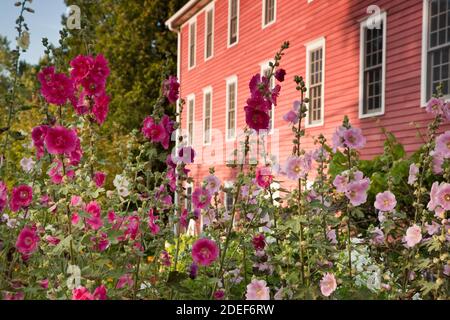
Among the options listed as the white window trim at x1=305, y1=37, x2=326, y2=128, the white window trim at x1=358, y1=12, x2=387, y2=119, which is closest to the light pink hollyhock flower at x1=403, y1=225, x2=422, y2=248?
the white window trim at x1=358, y1=12, x2=387, y2=119

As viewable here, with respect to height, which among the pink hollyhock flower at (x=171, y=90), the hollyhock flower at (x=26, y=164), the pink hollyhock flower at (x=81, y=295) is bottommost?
the pink hollyhock flower at (x=81, y=295)

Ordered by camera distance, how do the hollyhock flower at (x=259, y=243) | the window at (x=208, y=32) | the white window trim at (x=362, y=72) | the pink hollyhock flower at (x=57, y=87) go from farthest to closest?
1. the window at (x=208, y=32)
2. the white window trim at (x=362, y=72)
3. the hollyhock flower at (x=259, y=243)
4. the pink hollyhock flower at (x=57, y=87)

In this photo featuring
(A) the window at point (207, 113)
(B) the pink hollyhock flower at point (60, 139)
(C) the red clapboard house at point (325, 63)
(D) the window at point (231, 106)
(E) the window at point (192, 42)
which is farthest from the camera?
(E) the window at point (192, 42)

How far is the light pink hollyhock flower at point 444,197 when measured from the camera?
9.65ft

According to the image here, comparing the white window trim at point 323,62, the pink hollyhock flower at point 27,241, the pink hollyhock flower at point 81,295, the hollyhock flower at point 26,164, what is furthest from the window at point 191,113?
the pink hollyhock flower at point 81,295

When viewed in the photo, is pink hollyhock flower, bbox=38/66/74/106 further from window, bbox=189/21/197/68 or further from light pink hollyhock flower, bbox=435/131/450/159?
window, bbox=189/21/197/68

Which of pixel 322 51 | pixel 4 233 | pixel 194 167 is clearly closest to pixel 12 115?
pixel 4 233

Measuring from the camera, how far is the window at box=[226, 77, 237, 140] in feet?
63.8

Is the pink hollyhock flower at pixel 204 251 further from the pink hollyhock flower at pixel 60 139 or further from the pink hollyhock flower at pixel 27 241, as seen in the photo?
the pink hollyhock flower at pixel 27 241

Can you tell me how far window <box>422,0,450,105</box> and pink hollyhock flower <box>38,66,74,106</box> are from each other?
8618mm

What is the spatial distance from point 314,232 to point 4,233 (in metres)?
1.71

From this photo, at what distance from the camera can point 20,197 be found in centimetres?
333

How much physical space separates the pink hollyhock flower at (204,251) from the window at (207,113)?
62.8ft
